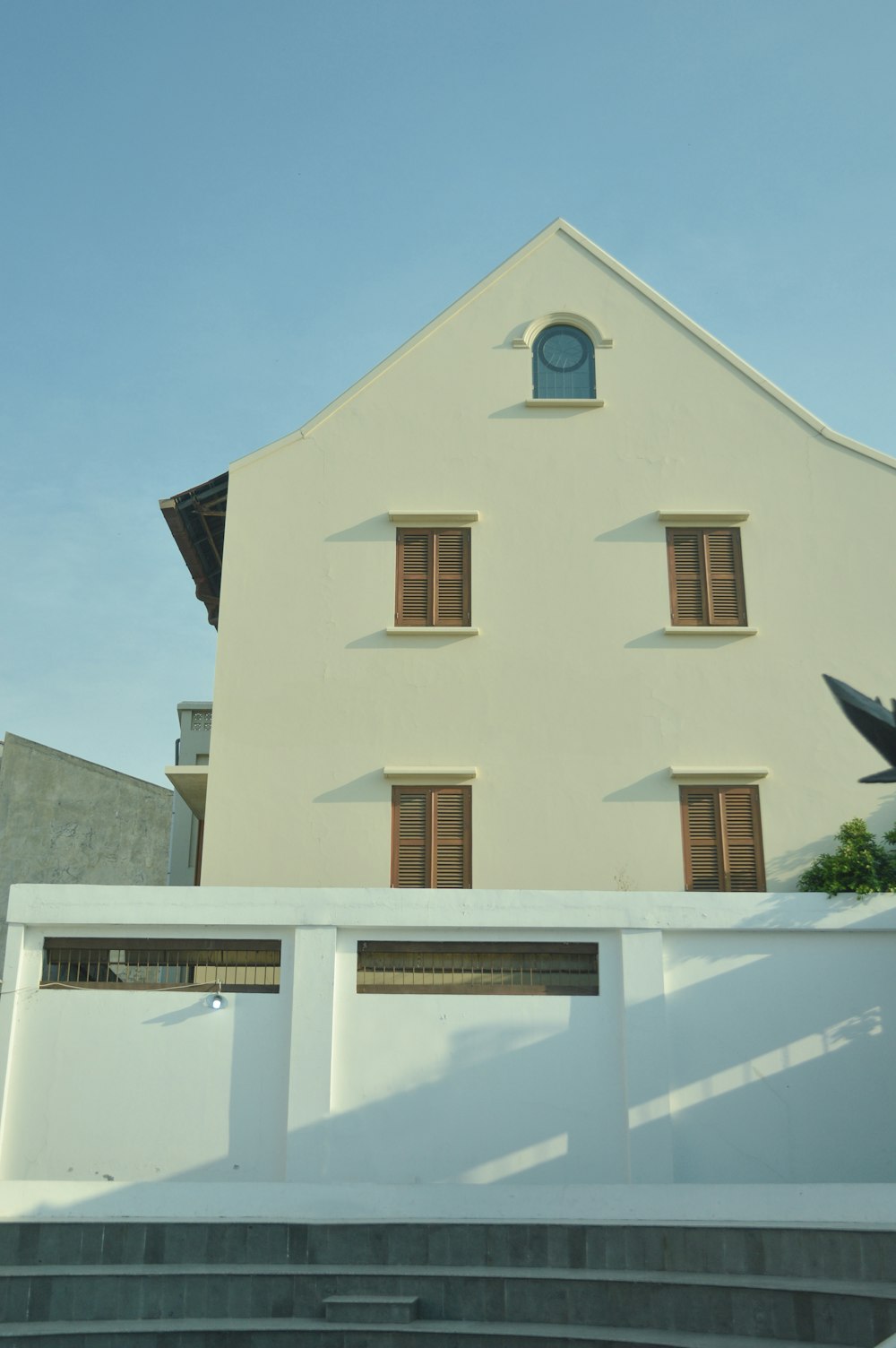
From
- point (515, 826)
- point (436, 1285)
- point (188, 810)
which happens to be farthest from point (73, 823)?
point (436, 1285)

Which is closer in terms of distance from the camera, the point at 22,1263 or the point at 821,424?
the point at 22,1263

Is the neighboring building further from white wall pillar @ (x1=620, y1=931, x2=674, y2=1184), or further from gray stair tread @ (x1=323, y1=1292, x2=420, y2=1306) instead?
gray stair tread @ (x1=323, y1=1292, x2=420, y2=1306)

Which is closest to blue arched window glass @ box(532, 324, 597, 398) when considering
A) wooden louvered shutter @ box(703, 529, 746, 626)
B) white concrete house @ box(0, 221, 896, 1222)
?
white concrete house @ box(0, 221, 896, 1222)

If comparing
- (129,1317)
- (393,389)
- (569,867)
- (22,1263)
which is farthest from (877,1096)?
(393,389)

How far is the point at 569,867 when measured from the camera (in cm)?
1544

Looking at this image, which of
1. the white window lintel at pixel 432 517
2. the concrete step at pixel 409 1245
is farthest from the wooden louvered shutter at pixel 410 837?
the concrete step at pixel 409 1245

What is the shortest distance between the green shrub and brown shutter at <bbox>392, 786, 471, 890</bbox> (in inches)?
154

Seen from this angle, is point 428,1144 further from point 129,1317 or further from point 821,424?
point 821,424

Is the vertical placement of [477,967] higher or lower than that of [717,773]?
lower

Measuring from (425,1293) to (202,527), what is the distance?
11.1 meters

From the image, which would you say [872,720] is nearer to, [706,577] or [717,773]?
[717,773]

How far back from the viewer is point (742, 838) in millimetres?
15625

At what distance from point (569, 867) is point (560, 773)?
44.0 inches

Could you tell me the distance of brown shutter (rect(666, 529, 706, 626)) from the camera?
16375 millimetres
